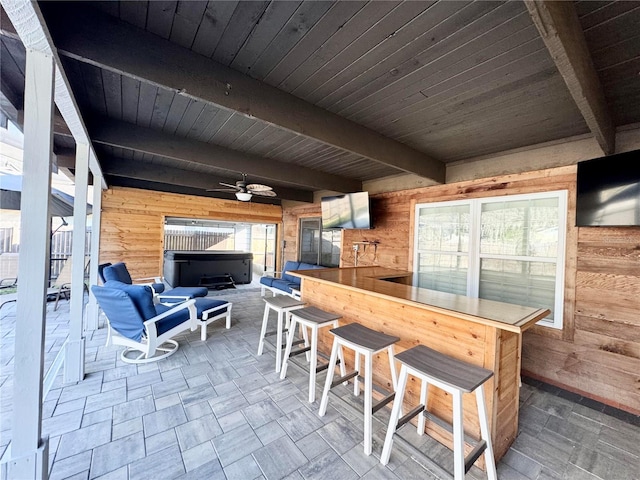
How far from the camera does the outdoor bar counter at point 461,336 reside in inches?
65.7

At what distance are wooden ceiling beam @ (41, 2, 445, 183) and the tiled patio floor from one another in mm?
2278

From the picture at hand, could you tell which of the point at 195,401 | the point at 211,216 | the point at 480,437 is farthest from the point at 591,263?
the point at 211,216

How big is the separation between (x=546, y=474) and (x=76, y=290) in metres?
4.00

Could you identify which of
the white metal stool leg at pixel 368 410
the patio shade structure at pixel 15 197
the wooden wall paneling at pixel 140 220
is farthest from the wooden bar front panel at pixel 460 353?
the wooden wall paneling at pixel 140 220

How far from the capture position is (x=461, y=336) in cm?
181

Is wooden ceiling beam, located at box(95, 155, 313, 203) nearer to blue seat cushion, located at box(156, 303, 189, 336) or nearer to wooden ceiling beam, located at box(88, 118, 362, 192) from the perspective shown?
wooden ceiling beam, located at box(88, 118, 362, 192)

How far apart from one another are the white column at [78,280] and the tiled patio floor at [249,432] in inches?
6.6

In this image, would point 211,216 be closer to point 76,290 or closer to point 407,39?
point 76,290

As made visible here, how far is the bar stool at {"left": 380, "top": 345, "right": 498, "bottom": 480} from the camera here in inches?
54.7

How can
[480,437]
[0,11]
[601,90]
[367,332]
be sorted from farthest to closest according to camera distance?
[367,332] < [601,90] < [480,437] < [0,11]

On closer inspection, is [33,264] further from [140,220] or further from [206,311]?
[140,220]

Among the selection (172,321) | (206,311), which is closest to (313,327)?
(172,321)

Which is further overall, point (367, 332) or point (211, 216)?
point (211, 216)

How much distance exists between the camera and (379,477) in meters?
1.55
